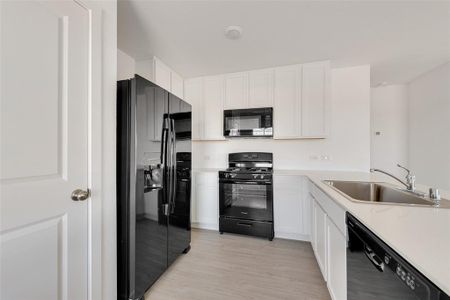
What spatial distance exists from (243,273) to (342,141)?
96.6 inches

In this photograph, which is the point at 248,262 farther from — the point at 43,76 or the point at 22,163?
the point at 43,76

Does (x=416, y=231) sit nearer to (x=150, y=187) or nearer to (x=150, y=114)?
(x=150, y=187)

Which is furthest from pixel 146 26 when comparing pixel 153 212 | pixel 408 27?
pixel 408 27

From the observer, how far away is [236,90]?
129 inches

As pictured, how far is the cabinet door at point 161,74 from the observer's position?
106 inches

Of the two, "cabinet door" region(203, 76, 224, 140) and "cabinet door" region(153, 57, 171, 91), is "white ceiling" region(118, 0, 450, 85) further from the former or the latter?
"cabinet door" region(203, 76, 224, 140)

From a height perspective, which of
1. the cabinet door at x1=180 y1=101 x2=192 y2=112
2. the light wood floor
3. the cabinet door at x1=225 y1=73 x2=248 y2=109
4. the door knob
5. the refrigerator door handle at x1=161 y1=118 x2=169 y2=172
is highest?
the cabinet door at x1=225 y1=73 x2=248 y2=109

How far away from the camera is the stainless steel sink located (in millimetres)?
1468

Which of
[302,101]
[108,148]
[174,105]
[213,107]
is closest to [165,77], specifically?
[213,107]

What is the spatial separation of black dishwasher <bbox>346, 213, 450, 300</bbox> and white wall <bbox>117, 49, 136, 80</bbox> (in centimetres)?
280

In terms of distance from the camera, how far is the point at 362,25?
6.66ft

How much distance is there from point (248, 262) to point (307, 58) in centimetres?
274

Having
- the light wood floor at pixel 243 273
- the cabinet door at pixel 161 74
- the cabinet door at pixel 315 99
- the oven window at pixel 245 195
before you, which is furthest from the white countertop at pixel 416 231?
the cabinet door at pixel 161 74

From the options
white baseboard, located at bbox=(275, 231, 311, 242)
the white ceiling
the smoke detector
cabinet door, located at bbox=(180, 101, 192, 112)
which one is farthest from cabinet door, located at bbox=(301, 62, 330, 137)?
cabinet door, located at bbox=(180, 101, 192, 112)
